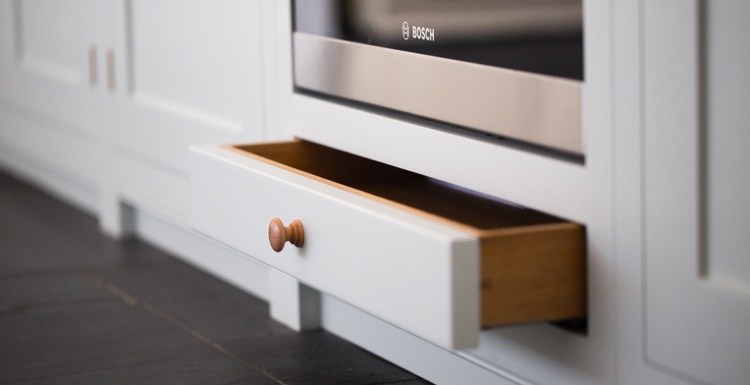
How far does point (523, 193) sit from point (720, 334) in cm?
27

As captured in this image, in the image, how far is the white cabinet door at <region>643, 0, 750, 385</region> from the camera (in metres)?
0.90

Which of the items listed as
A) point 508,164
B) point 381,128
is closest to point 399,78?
point 381,128

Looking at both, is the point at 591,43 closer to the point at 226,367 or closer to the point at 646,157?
the point at 646,157

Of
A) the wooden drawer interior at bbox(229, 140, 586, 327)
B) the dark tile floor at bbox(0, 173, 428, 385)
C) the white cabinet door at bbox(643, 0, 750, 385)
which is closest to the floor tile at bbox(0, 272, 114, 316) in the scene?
the dark tile floor at bbox(0, 173, 428, 385)

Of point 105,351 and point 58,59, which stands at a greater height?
point 58,59

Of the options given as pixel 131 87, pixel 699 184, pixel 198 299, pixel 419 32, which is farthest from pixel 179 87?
pixel 699 184

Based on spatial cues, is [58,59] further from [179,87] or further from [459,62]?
[459,62]

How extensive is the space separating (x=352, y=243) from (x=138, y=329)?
2.27 feet

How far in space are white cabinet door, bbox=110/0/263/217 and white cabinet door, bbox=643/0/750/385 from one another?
0.86m

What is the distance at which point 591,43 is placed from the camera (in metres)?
1.01

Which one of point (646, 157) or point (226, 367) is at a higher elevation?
point (646, 157)

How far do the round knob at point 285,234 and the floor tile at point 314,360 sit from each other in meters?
0.30

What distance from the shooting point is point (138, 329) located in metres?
1.68

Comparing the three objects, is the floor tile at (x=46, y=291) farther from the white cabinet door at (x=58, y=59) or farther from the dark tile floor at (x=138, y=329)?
the white cabinet door at (x=58, y=59)
